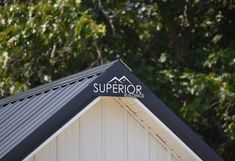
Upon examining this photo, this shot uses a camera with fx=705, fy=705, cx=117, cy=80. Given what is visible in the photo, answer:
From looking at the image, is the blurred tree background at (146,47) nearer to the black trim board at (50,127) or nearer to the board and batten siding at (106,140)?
the board and batten siding at (106,140)

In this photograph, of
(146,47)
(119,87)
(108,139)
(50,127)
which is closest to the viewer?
(50,127)

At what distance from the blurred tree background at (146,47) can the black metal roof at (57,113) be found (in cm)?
507

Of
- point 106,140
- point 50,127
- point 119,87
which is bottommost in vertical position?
point 106,140

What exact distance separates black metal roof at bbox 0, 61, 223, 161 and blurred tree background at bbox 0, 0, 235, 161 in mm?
5067

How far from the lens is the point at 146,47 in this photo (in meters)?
13.6

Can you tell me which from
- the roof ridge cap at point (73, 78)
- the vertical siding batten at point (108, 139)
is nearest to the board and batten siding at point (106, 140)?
the vertical siding batten at point (108, 139)

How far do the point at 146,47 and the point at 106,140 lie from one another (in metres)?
7.87

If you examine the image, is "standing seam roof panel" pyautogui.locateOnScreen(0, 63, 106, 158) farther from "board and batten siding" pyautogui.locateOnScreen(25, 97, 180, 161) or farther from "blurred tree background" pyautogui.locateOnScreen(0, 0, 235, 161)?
"blurred tree background" pyautogui.locateOnScreen(0, 0, 235, 161)

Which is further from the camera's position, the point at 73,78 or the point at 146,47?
the point at 146,47

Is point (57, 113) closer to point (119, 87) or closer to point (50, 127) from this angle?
point (50, 127)

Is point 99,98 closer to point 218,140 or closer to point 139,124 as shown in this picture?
point 139,124

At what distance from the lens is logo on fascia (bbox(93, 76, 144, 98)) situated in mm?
5473

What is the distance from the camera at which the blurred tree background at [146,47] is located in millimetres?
11266

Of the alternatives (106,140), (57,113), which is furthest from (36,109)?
(106,140)
